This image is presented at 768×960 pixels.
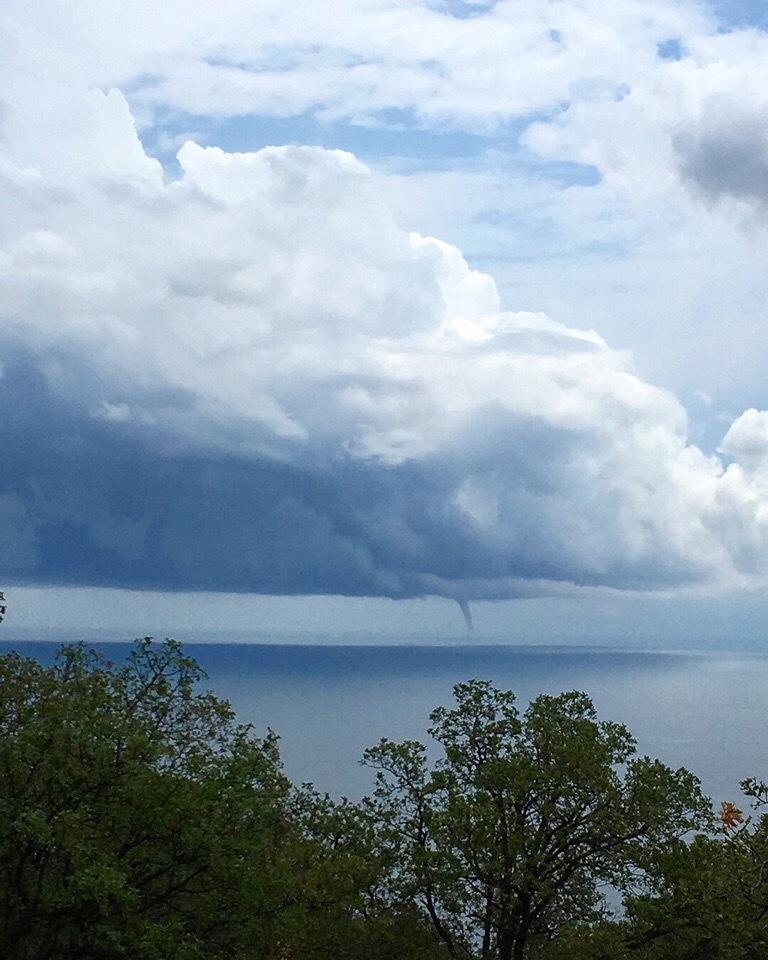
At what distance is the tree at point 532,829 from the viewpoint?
26922 millimetres

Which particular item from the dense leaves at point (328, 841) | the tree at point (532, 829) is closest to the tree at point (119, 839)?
the dense leaves at point (328, 841)

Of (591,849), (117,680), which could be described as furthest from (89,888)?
(591,849)

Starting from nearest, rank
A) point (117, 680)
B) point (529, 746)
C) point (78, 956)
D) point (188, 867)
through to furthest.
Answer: point (78, 956), point (188, 867), point (117, 680), point (529, 746)

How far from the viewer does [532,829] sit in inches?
1086

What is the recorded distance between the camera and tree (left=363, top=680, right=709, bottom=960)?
88.3 feet

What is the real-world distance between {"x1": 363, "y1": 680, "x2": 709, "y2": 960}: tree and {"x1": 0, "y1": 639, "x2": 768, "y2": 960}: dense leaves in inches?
2.4

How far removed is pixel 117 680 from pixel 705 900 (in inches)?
519

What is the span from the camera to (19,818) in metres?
18.1

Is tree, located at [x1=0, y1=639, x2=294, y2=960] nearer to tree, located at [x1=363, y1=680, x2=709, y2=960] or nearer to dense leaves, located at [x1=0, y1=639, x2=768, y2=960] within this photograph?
dense leaves, located at [x1=0, y1=639, x2=768, y2=960]

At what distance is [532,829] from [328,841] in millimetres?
7302

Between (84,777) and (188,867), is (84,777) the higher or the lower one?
the higher one

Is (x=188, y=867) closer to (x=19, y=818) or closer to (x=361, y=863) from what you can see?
(x=19, y=818)

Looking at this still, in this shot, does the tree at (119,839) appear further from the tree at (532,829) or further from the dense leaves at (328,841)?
the tree at (532,829)

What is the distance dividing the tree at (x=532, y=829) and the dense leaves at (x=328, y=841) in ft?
0.20
